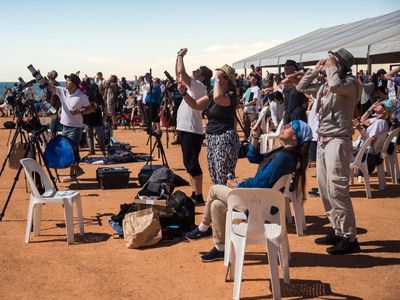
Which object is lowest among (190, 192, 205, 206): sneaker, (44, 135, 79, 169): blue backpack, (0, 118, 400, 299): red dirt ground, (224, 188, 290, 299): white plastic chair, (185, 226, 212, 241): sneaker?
(0, 118, 400, 299): red dirt ground

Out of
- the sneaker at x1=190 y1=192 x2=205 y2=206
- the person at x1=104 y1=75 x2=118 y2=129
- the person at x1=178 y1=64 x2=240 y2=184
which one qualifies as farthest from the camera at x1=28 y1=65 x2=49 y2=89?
the person at x1=104 y1=75 x2=118 y2=129

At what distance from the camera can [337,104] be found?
535 cm

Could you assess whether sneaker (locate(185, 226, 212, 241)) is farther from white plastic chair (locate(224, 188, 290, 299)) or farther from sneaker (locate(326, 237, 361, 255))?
sneaker (locate(326, 237, 361, 255))

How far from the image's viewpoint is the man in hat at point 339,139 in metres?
5.25

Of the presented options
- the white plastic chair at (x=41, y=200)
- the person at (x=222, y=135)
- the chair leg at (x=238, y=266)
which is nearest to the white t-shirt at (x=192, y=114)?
the person at (x=222, y=135)

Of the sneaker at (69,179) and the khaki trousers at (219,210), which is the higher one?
the khaki trousers at (219,210)

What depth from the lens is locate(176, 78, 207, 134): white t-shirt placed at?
7059mm

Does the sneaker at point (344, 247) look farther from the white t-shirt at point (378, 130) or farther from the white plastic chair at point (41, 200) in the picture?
the white t-shirt at point (378, 130)

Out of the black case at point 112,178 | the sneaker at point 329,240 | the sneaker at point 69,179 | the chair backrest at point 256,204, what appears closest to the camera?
the chair backrest at point 256,204

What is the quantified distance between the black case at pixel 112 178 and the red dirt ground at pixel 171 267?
186cm

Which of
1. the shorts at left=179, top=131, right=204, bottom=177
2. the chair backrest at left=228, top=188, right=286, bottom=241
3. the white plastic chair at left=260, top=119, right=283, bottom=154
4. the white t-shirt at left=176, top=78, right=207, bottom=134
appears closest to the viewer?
the chair backrest at left=228, top=188, right=286, bottom=241

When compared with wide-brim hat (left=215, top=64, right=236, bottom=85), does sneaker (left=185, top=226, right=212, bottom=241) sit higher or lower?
lower

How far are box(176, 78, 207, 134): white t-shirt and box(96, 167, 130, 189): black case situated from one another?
2.30 metres

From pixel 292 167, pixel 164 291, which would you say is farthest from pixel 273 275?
pixel 292 167
